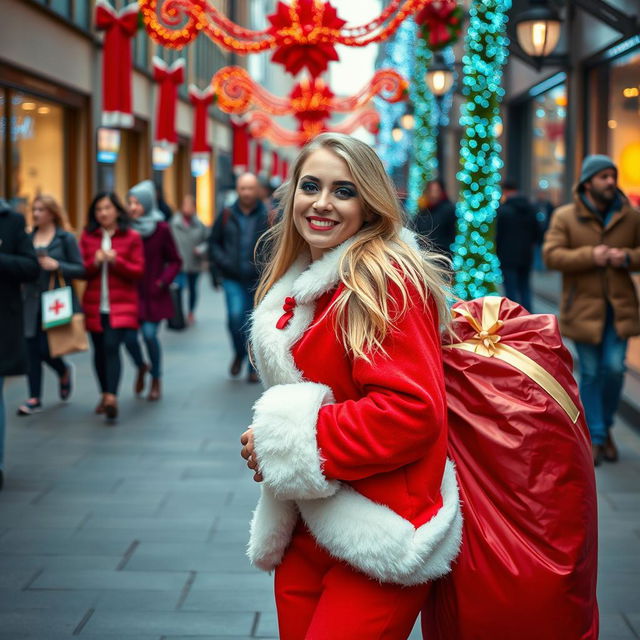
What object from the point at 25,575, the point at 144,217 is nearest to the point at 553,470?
the point at 25,575

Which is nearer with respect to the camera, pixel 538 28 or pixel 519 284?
pixel 538 28

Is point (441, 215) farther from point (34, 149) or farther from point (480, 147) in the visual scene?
point (34, 149)

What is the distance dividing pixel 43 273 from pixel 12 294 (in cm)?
241

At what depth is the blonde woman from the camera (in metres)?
2.39

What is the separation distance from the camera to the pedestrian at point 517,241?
1422cm

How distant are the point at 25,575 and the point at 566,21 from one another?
1320 centimetres

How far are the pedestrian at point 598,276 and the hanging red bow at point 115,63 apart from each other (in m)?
5.79

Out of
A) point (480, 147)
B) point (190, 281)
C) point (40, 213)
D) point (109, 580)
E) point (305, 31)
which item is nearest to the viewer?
point (109, 580)

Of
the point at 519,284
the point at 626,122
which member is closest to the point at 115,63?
the point at 626,122

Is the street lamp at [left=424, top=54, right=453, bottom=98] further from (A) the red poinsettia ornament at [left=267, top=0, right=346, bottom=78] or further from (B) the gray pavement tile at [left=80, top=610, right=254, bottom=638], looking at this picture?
(B) the gray pavement tile at [left=80, top=610, right=254, bottom=638]

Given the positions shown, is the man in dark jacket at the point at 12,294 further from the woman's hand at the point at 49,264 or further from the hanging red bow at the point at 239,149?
the hanging red bow at the point at 239,149

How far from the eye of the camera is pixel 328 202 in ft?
8.63

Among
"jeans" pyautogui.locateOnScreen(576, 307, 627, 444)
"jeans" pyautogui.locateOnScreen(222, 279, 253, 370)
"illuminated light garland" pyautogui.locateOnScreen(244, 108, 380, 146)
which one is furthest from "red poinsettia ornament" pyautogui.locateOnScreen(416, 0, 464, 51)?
"illuminated light garland" pyautogui.locateOnScreen(244, 108, 380, 146)

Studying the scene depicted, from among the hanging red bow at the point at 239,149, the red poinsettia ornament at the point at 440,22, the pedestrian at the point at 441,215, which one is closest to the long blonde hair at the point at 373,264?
the red poinsettia ornament at the point at 440,22
